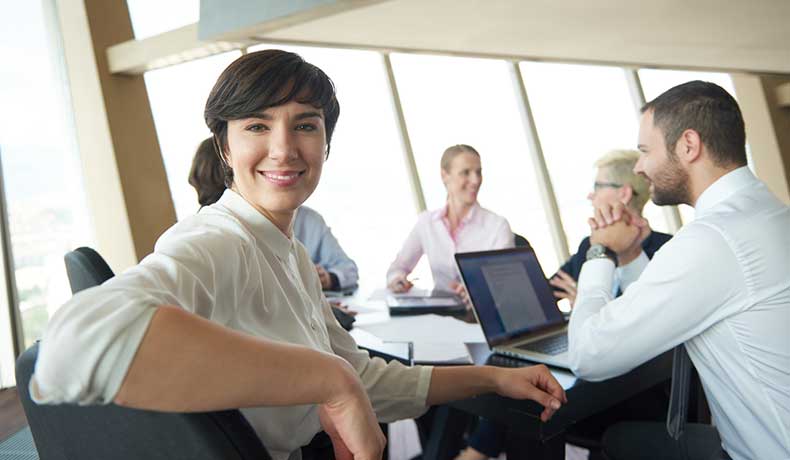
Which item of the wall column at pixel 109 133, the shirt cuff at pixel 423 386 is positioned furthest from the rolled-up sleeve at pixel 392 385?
the wall column at pixel 109 133

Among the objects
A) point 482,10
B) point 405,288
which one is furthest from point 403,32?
point 405,288

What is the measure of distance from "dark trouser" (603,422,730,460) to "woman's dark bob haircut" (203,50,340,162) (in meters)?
1.21

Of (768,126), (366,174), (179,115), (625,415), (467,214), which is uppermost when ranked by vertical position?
(179,115)

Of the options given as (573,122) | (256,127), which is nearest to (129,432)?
(256,127)

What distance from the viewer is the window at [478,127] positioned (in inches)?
234

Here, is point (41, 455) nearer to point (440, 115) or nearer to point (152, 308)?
point (152, 308)

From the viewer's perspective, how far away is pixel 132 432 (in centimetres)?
60

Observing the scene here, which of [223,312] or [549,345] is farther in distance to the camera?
[549,345]

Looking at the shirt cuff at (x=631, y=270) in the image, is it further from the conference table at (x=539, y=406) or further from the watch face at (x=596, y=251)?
the conference table at (x=539, y=406)

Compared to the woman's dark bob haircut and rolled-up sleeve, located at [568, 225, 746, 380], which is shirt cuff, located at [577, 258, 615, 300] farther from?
the woman's dark bob haircut

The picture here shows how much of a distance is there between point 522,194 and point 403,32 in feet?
8.74

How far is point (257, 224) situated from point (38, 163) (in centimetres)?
435

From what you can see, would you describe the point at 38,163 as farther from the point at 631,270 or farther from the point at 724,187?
the point at 724,187

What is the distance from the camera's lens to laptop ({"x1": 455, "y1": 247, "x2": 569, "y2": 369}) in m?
1.63
